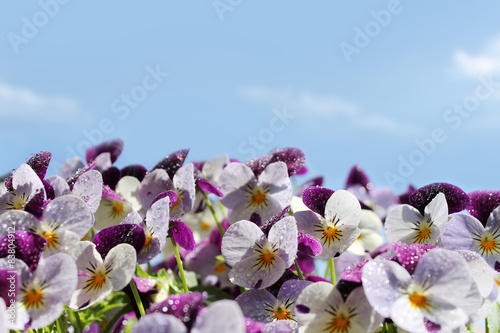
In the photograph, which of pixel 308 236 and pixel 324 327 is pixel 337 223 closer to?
pixel 308 236

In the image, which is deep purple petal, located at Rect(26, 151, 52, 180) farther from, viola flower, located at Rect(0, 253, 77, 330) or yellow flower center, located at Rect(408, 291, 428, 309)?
yellow flower center, located at Rect(408, 291, 428, 309)

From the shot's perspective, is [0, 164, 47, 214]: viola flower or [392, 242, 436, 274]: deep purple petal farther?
[0, 164, 47, 214]: viola flower

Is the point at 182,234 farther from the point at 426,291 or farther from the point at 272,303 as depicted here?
Result: the point at 426,291

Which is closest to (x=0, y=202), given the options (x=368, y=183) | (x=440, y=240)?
(x=440, y=240)

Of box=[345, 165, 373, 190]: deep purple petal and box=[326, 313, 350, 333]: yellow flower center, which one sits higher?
box=[326, 313, 350, 333]: yellow flower center

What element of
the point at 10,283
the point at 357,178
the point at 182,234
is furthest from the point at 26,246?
the point at 357,178

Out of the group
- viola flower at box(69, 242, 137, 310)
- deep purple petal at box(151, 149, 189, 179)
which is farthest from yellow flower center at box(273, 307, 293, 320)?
deep purple petal at box(151, 149, 189, 179)

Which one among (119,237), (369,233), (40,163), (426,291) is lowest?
(369,233)

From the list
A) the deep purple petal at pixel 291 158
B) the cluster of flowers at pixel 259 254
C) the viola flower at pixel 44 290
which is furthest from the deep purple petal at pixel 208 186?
the viola flower at pixel 44 290
